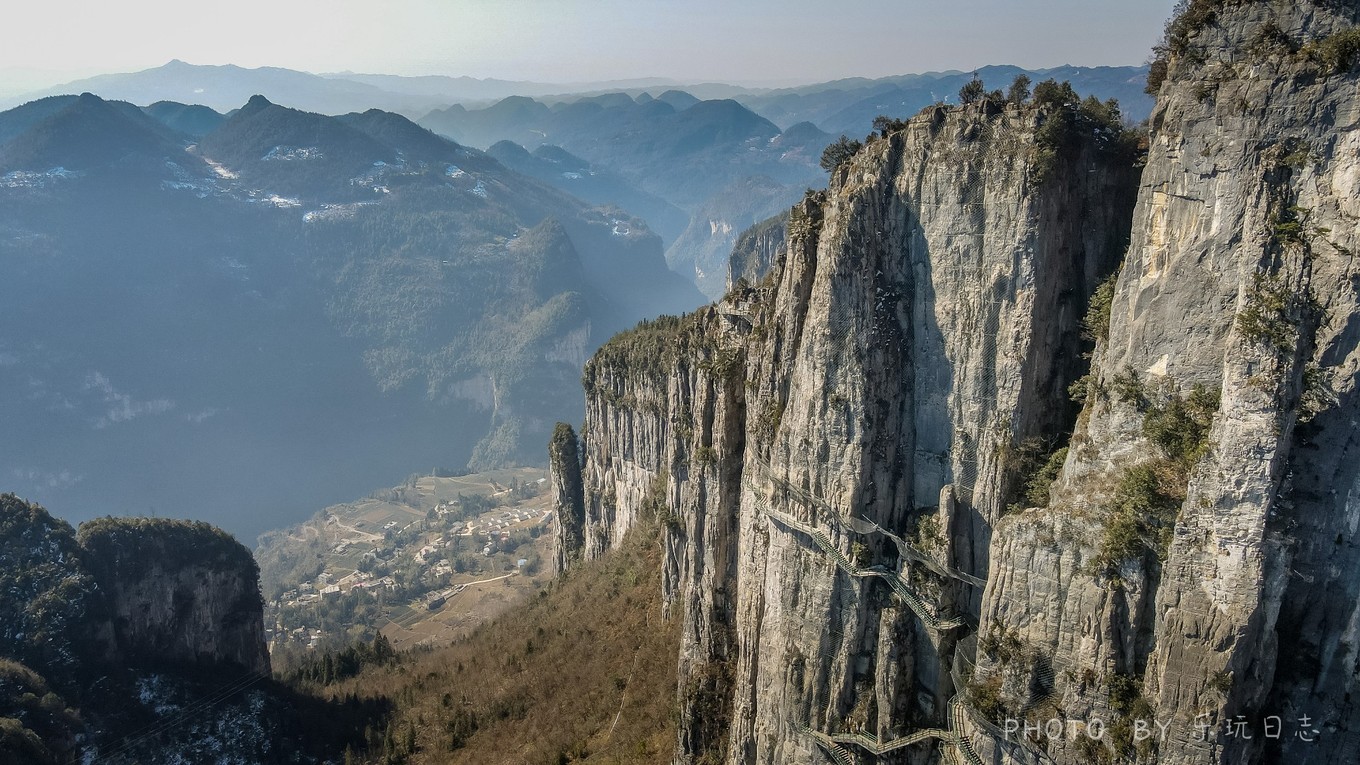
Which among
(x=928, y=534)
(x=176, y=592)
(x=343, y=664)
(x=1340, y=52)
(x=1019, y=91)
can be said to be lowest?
(x=343, y=664)

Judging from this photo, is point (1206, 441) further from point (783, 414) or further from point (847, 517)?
point (783, 414)

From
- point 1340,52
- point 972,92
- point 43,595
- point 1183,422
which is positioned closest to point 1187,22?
point 1340,52

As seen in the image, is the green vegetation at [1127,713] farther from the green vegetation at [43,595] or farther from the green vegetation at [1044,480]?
the green vegetation at [43,595]

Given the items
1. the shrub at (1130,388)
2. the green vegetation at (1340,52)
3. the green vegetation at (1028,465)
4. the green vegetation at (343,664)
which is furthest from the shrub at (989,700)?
the green vegetation at (343,664)

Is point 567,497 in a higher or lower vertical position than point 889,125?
lower

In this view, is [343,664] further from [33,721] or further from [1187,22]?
[1187,22]

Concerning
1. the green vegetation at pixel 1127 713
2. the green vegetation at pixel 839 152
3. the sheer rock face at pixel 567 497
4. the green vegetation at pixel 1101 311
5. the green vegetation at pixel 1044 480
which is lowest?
the sheer rock face at pixel 567 497
